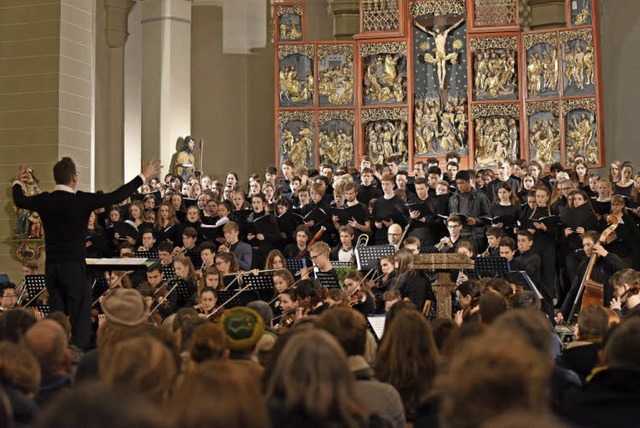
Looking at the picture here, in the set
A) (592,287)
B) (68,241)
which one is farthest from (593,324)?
(592,287)

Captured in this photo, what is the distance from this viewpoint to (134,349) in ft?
9.73

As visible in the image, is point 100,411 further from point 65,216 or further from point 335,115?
point 335,115

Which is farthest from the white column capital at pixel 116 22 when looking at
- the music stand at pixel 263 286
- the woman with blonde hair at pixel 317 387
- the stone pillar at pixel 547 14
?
the woman with blonde hair at pixel 317 387

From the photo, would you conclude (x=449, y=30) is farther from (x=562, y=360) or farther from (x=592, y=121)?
(x=562, y=360)

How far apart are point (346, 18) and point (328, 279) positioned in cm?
988

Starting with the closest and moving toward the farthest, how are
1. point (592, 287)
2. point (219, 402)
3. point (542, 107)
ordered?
point (219, 402) < point (592, 287) < point (542, 107)

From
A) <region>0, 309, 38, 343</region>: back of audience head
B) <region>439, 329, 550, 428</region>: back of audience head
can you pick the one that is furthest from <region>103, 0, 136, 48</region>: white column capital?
<region>439, 329, 550, 428</region>: back of audience head

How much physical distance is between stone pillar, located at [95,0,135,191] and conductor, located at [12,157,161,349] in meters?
10.4

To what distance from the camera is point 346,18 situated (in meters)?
17.6

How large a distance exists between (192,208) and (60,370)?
7.83 meters

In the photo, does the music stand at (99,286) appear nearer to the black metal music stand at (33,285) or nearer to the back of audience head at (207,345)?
the black metal music stand at (33,285)

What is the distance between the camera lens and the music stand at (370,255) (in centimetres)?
929

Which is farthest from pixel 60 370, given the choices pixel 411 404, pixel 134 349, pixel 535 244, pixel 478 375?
pixel 535 244

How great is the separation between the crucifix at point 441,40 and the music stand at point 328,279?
761 cm
